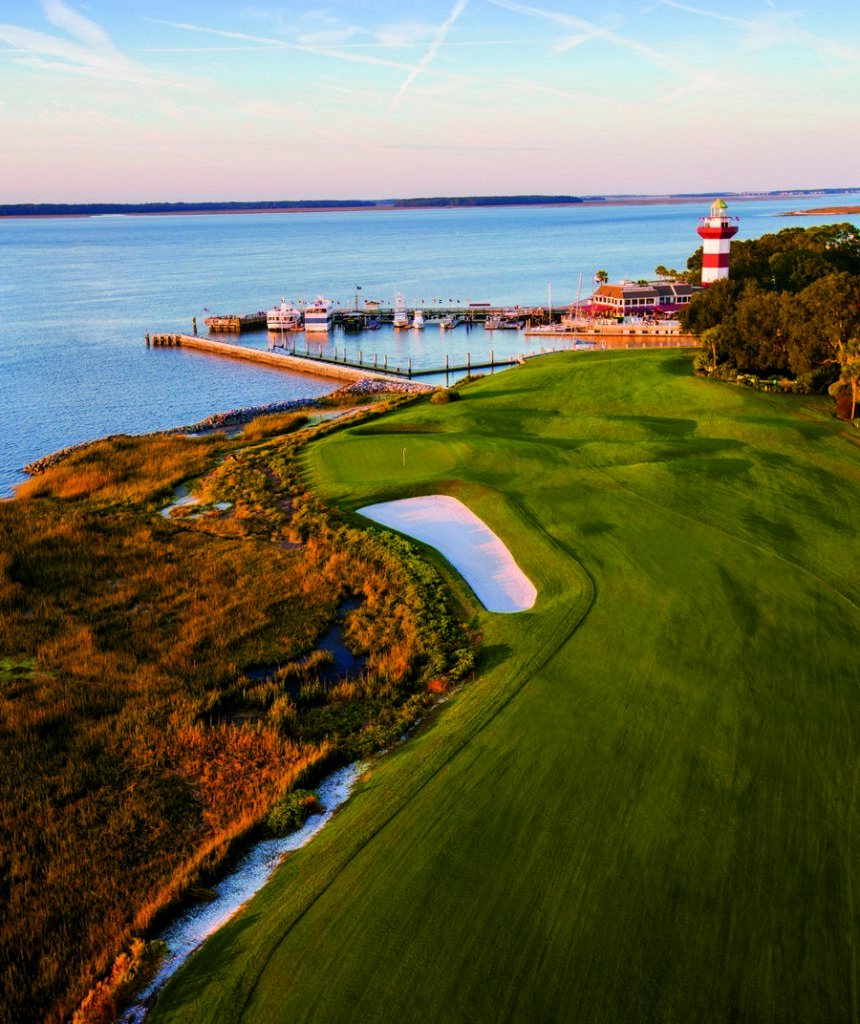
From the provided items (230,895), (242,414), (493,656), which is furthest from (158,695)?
(242,414)

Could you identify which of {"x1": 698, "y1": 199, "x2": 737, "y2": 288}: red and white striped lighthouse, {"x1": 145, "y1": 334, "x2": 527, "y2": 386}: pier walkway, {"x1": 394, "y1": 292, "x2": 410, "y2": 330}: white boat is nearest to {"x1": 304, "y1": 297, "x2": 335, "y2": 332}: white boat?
{"x1": 394, "y1": 292, "x2": 410, "y2": 330}: white boat

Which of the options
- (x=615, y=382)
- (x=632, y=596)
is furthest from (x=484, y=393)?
(x=632, y=596)

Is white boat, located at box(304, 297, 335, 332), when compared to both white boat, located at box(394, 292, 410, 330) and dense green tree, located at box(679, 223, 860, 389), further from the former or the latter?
dense green tree, located at box(679, 223, 860, 389)

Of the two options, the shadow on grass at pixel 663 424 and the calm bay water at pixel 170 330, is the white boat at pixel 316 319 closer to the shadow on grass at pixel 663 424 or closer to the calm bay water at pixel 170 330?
the calm bay water at pixel 170 330

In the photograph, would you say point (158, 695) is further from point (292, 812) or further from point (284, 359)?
point (284, 359)

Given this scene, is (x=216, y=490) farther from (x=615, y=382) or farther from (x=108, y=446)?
(x=615, y=382)

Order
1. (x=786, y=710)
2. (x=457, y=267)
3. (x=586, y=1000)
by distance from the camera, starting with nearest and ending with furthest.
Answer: (x=586, y=1000) < (x=786, y=710) < (x=457, y=267)
